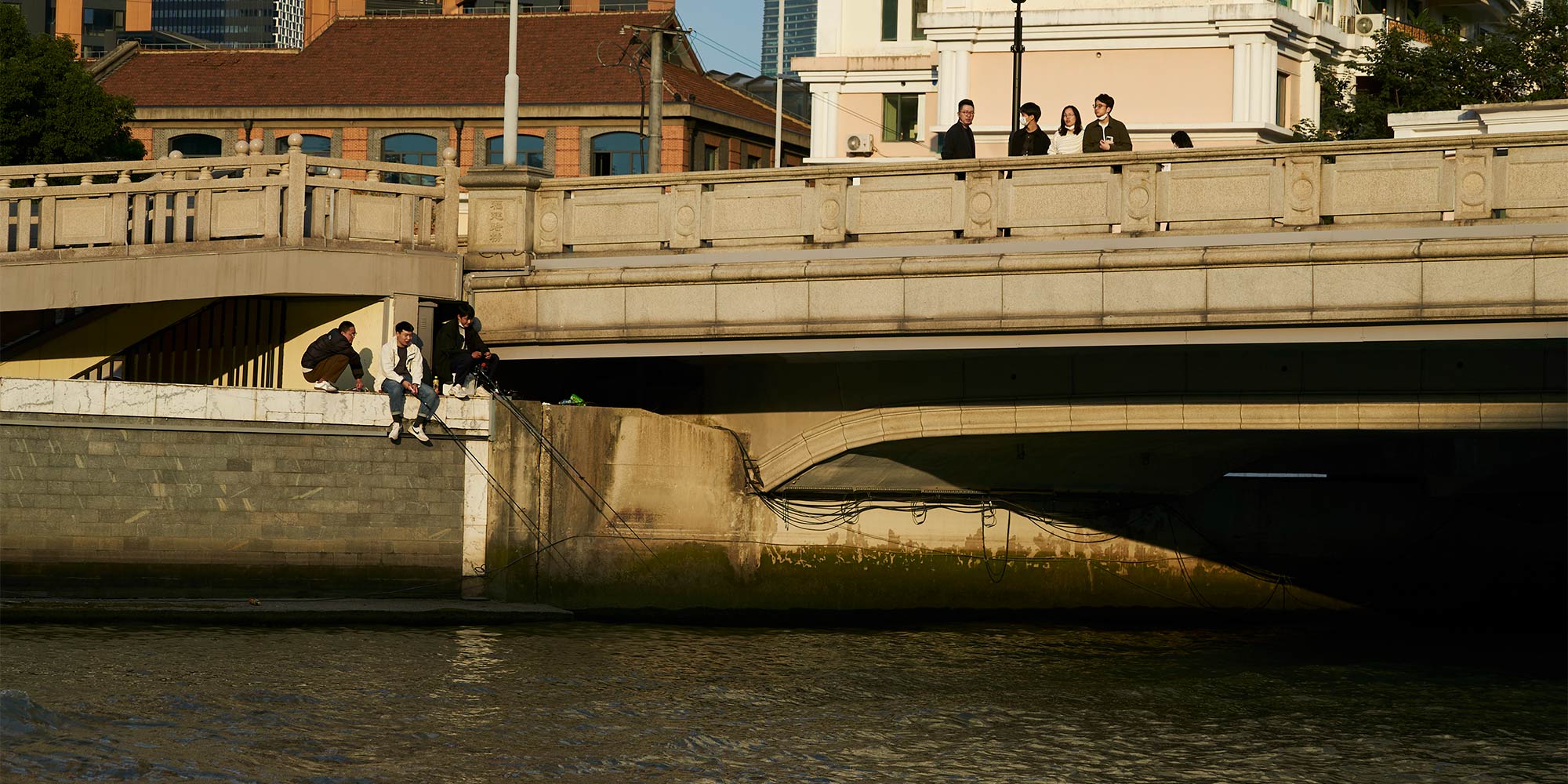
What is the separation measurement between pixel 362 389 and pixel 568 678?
5190 millimetres

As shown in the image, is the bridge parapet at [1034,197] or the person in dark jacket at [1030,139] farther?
the person in dark jacket at [1030,139]

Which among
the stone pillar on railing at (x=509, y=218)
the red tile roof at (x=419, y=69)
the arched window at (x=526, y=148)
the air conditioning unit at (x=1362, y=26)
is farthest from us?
the red tile roof at (x=419, y=69)

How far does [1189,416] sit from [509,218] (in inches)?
325

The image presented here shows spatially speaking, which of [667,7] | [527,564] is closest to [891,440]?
[527,564]

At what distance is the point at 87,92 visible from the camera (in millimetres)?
51219

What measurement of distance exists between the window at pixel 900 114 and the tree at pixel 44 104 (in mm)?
20766

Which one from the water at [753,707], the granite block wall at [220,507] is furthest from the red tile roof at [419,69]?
the water at [753,707]

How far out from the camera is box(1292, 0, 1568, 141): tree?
40.0m

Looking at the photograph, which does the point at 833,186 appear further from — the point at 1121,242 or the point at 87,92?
the point at 87,92

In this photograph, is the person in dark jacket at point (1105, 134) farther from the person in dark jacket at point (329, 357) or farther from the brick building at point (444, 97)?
the brick building at point (444, 97)

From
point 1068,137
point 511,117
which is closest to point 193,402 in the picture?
point 511,117

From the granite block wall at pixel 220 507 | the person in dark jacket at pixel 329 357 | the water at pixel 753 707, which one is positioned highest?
the person in dark jacket at pixel 329 357

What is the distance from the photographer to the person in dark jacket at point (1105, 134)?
22.0 meters

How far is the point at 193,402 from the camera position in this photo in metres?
21.4
